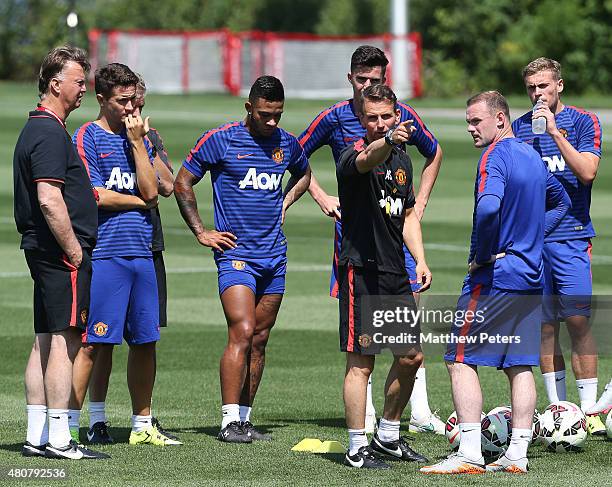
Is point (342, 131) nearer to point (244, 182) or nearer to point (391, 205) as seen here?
point (244, 182)

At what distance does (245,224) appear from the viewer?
9.75 metres

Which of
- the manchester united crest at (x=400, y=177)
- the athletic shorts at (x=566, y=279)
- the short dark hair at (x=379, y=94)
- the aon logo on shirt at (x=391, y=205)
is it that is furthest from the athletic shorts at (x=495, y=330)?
the athletic shorts at (x=566, y=279)

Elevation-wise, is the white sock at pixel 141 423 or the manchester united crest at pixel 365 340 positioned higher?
the manchester united crest at pixel 365 340

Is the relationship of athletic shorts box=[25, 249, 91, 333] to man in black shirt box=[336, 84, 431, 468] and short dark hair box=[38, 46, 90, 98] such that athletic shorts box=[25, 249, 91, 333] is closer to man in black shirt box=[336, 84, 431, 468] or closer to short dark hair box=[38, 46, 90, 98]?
short dark hair box=[38, 46, 90, 98]

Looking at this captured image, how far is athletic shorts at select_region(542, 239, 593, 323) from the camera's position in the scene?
10.0 meters

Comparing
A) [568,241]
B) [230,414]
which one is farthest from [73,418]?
[568,241]

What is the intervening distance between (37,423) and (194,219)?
1877mm

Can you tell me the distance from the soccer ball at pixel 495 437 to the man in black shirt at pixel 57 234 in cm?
238

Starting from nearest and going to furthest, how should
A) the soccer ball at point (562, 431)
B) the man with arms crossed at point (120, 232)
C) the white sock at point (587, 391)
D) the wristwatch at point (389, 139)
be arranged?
the wristwatch at point (389, 139)
the soccer ball at point (562, 431)
the man with arms crossed at point (120, 232)
the white sock at point (587, 391)

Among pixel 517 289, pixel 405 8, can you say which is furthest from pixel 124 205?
pixel 405 8

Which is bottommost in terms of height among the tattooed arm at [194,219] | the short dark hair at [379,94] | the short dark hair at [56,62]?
the tattooed arm at [194,219]

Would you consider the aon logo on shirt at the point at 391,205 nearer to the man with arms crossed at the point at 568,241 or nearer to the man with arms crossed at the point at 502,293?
the man with arms crossed at the point at 502,293

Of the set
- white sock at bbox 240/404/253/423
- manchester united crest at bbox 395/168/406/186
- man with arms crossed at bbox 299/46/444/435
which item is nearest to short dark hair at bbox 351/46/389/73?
man with arms crossed at bbox 299/46/444/435

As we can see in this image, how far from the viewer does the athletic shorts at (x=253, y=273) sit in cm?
970
